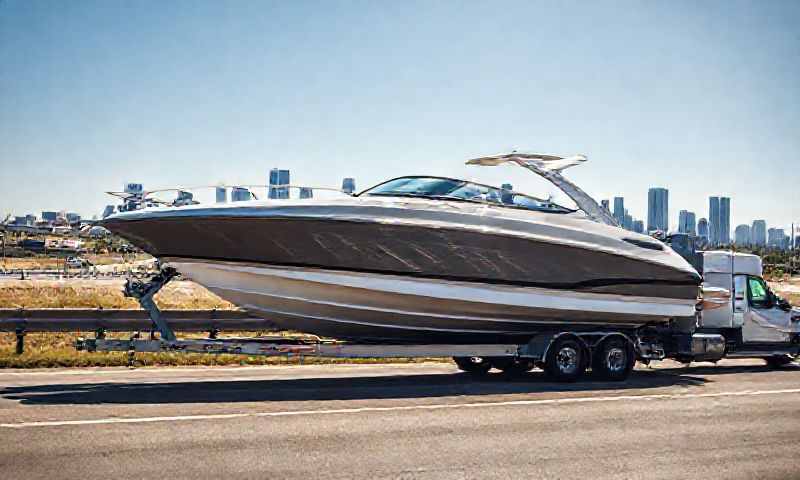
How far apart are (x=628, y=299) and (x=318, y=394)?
6.18 m

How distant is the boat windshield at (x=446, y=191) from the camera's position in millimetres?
12702

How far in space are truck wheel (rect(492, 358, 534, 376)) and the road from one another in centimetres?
111

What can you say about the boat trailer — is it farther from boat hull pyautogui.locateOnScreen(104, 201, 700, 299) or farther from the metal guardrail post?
the metal guardrail post

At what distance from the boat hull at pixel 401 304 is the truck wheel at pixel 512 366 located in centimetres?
78

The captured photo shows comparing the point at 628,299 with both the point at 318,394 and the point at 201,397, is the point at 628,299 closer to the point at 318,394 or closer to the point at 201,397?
the point at 318,394

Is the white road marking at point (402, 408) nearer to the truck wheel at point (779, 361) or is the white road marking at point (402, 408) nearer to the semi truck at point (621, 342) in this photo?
the semi truck at point (621, 342)

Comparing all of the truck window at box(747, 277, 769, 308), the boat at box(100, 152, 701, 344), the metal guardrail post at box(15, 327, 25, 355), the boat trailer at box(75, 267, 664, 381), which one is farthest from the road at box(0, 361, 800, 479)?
the truck window at box(747, 277, 769, 308)

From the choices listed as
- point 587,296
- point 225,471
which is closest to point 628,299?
point 587,296

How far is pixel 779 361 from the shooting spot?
16828mm

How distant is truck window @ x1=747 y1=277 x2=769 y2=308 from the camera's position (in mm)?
16203

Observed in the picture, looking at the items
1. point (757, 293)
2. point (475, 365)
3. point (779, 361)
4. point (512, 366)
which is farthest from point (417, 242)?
point (779, 361)

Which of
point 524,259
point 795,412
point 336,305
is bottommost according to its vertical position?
point 795,412

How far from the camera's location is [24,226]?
11.8 metres

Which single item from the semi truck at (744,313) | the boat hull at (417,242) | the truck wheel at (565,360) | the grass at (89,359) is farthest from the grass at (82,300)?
the semi truck at (744,313)
